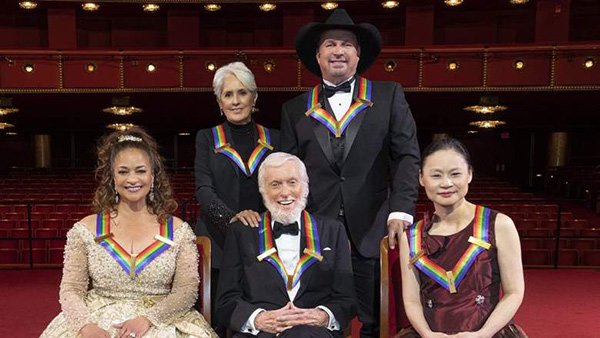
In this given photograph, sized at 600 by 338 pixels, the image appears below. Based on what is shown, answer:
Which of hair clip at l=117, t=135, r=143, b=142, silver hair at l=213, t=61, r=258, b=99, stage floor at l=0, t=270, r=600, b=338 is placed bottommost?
stage floor at l=0, t=270, r=600, b=338

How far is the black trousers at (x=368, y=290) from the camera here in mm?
1976

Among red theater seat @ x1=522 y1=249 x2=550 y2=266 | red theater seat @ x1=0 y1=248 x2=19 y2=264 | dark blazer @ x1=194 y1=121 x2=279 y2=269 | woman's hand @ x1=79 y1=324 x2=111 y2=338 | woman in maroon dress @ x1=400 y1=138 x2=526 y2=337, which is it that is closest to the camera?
woman in maroon dress @ x1=400 y1=138 x2=526 y2=337

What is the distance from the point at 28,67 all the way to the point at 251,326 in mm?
10447

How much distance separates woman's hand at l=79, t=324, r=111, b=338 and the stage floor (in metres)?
1.71

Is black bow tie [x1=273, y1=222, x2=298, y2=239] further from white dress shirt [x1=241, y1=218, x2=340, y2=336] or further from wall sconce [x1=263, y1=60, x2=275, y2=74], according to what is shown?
wall sconce [x1=263, y1=60, x2=275, y2=74]

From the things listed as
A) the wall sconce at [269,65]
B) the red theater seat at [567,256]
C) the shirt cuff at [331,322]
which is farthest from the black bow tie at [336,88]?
the wall sconce at [269,65]

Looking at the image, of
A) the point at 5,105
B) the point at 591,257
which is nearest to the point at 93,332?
the point at 591,257

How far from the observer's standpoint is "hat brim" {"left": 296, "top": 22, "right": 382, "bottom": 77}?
189 cm

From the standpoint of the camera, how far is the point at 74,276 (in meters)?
1.87

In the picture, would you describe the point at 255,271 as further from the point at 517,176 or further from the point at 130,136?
the point at 517,176

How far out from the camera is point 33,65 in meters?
10.2

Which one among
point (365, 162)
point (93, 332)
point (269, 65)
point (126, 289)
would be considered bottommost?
point (93, 332)

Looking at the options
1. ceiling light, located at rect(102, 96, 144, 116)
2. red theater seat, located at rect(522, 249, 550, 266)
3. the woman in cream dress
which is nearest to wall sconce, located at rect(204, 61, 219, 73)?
ceiling light, located at rect(102, 96, 144, 116)

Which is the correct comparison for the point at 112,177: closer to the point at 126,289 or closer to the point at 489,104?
the point at 126,289
